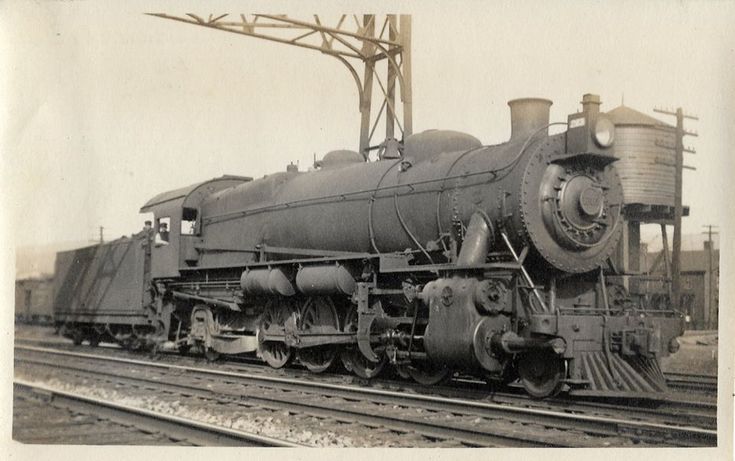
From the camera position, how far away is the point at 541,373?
28.0 ft

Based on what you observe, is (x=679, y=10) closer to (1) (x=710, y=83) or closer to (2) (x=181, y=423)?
(1) (x=710, y=83)

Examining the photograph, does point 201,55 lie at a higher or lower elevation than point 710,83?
higher

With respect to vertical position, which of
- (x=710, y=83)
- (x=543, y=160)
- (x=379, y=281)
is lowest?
(x=379, y=281)

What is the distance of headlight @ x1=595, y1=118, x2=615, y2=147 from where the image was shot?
855 centimetres

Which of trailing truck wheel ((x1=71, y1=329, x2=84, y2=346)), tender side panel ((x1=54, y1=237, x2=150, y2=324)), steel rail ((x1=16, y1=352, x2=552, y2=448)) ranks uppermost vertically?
tender side panel ((x1=54, y1=237, x2=150, y2=324))

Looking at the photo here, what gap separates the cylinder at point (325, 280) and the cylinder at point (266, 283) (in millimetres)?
325

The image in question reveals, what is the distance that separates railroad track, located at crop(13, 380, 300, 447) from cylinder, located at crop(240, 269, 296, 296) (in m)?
3.67

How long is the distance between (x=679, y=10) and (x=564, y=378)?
4097mm

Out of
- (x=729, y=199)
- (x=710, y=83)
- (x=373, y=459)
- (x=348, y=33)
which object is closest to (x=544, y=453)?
(x=373, y=459)

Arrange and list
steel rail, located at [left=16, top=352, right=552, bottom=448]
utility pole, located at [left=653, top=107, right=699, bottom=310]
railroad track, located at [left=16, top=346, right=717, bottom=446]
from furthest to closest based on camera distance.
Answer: utility pole, located at [left=653, top=107, right=699, bottom=310] < railroad track, located at [left=16, top=346, right=717, bottom=446] < steel rail, located at [left=16, top=352, right=552, bottom=448]

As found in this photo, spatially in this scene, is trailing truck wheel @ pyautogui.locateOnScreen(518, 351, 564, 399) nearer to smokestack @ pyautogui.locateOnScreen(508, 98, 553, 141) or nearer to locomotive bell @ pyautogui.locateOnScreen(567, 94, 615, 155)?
locomotive bell @ pyautogui.locateOnScreen(567, 94, 615, 155)

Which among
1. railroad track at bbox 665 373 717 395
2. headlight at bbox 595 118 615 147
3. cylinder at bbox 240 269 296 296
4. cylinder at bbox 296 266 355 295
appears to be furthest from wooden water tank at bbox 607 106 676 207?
cylinder at bbox 240 269 296 296

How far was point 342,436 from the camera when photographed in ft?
23.1

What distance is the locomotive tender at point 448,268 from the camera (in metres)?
8.21
